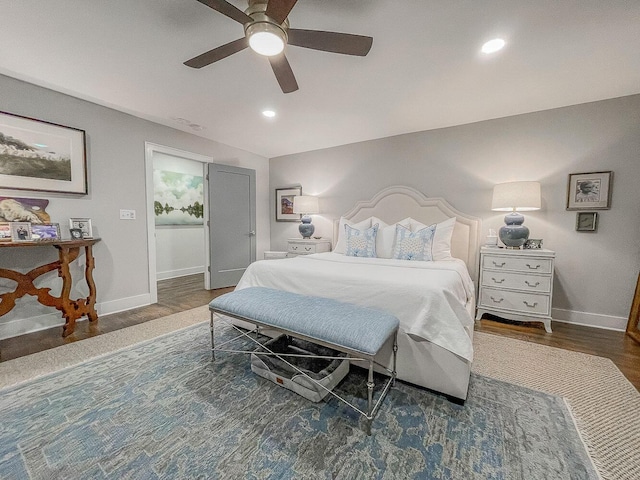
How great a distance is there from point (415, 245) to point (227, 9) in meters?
2.57

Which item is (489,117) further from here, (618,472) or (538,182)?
(618,472)

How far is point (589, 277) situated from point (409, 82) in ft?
9.36

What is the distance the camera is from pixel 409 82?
2.37 m

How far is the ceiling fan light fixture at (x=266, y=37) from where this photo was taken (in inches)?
57.2

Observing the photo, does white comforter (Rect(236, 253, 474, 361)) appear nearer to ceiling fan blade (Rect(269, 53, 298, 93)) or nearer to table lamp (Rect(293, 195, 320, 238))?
ceiling fan blade (Rect(269, 53, 298, 93))

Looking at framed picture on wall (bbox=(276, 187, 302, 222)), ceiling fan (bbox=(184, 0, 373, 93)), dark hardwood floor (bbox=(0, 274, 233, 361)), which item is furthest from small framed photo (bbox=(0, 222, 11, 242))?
framed picture on wall (bbox=(276, 187, 302, 222))

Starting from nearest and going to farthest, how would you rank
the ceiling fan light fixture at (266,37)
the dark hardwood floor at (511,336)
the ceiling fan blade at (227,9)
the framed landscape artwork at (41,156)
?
the ceiling fan blade at (227,9) < the ceiling fan light fixture at (266,37) < the dark hardwood floor at (511,336) < the framed landscape artwork at (41,156)

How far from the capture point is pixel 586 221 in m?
2.77

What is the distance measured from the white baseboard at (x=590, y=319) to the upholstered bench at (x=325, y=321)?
8.37ft

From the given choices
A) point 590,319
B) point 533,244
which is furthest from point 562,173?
point 590,319

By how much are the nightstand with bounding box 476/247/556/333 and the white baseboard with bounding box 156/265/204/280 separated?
17.6 feet

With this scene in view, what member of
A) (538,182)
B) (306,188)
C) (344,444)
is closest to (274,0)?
(344,444)

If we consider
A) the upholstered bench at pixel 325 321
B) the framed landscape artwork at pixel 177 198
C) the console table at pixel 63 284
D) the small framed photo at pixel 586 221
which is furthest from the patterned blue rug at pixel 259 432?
the framed landscape artwork at pixel 177 198

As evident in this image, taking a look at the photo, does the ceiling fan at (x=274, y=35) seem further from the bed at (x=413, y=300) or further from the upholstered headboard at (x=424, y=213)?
the upholstered headboard at (x=424, y=213)
